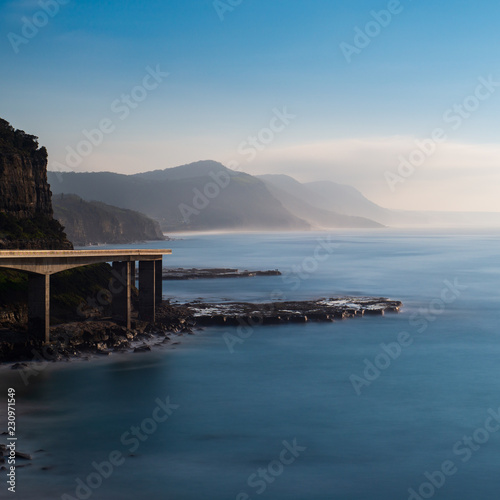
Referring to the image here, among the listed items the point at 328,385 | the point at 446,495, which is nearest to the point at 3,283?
the point at 328,385

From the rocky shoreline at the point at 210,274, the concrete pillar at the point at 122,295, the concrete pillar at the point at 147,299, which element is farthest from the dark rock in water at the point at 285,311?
the rocky shoreline at the point at 210,274

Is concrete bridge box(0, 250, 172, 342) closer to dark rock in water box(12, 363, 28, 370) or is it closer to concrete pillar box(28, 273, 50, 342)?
concrete pillar box(28, 273, 50, 342)

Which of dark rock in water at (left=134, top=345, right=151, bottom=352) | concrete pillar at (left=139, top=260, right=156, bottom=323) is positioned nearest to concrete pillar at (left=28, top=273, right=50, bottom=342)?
dark rock in water at (left=134, top=345, right=151, bottom=352)

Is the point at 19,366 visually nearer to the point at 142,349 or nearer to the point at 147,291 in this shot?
the point at 142,349

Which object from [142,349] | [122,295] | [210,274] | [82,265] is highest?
[82,265]

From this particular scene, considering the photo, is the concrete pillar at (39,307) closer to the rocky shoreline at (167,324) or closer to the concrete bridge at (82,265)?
the concrete bridge at (82,265)

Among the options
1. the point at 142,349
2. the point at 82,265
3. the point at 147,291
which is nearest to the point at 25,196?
the point at 82,265

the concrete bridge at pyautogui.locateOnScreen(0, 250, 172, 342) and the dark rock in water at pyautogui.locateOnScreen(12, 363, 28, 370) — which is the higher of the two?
the concrete bridge at pyautogui.locateOnScreen(0, 250, 172, 342)
